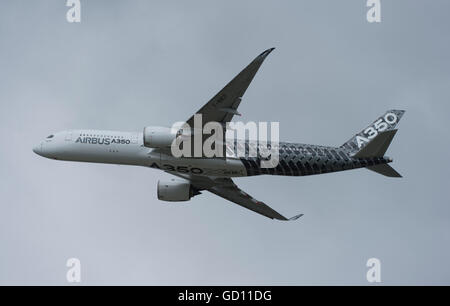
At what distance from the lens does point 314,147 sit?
4409 centimetres

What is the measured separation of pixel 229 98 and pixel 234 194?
519 inches

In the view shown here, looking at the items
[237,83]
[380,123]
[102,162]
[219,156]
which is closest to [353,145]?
[380,123]

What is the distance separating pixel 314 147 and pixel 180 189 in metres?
10.6

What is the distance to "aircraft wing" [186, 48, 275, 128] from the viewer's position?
36.1 meters

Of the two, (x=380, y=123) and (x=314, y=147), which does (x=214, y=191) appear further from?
(x=380, y=123)

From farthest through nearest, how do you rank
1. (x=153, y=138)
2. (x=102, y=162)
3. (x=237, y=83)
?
(x=102, y=162) → (x=153, y=138) → (x=237, y=83)

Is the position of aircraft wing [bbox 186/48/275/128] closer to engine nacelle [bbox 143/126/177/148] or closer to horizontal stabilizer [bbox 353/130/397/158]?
engine nacelle [bbox 143/126/177/148]

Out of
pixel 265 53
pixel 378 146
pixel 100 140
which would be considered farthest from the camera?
pixel 100 140

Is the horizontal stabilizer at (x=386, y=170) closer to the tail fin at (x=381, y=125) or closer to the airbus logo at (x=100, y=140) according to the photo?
the tail fin at (x=381, y=125)

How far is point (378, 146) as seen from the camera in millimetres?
43531

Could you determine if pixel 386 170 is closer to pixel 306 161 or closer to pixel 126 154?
pixel 306 161

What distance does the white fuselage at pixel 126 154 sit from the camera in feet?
141

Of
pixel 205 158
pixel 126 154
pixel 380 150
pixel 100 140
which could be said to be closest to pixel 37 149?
pixel 100 140

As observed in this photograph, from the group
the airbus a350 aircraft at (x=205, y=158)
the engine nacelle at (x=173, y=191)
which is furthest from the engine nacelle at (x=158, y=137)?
the engine nacelle at (x=173, y=191)
